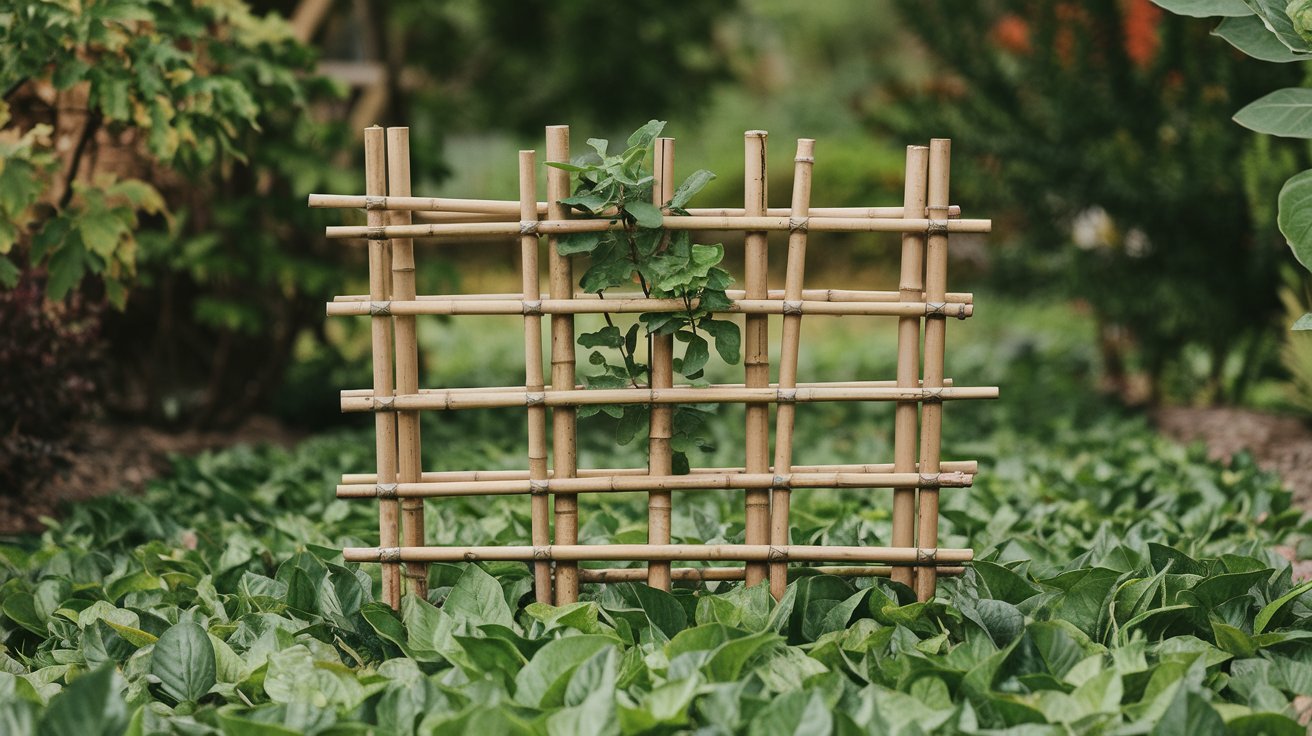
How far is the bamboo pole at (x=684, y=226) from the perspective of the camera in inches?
98.5

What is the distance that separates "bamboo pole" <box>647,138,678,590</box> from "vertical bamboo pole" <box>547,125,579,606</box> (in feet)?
0.61

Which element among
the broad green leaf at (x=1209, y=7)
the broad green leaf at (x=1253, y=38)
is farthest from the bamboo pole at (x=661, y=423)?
the broad green leaf at (x=1253, y=38)

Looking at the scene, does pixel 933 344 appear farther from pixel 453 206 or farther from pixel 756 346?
pixel 453 206

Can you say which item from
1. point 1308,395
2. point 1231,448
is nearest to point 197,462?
point 1231,448

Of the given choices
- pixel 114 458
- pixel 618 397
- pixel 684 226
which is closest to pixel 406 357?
pixel 618 397

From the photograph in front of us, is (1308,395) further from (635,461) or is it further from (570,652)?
(570,652)

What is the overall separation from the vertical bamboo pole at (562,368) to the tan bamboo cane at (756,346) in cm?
41

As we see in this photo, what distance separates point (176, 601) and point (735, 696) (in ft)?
5.15

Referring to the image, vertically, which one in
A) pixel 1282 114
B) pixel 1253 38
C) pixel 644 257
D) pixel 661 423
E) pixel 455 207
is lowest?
pixel 661 423

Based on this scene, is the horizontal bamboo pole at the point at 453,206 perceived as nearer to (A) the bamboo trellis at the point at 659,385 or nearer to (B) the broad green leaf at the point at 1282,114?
(A) the bamboo trellis at the point at 659,385

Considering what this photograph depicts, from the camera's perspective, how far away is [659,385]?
8.63 feet

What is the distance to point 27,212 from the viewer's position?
333cm

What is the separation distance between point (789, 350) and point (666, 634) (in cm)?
71

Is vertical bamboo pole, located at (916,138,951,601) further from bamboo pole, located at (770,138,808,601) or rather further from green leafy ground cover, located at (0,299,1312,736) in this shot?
bamboo pole, located at (770,138,808,601)
